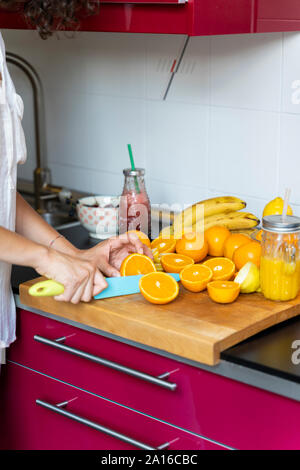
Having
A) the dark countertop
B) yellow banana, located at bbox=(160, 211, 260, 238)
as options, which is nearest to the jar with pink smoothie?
yellow banana, located at bbox=(160, 211, 260, 238)

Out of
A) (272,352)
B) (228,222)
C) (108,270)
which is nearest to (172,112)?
(228,222)

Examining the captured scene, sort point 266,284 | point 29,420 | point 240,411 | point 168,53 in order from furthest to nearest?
point 168,53
point 29,420
point 266,284
point 240,411

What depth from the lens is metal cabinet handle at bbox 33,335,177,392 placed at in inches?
51.1

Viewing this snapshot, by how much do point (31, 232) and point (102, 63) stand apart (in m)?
A: 0.84

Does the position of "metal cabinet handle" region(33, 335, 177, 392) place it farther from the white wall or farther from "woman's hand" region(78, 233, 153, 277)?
the white wall

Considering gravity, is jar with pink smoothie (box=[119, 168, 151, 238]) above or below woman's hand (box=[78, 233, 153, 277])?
above

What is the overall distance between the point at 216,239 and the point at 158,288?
0.31m

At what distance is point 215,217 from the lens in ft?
5.81

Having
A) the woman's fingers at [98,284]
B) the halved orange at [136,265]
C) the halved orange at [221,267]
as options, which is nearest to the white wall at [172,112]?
the halved orange at [221,267]

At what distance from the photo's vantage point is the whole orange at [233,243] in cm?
160

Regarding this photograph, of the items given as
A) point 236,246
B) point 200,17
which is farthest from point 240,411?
point 200,17

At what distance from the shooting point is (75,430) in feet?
5.08

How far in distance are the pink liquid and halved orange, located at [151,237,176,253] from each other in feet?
0.48
